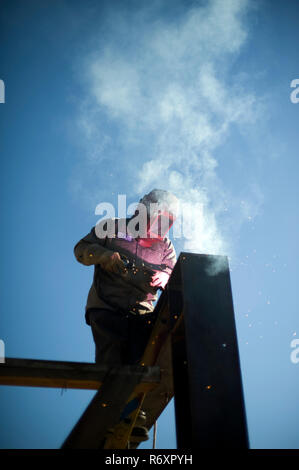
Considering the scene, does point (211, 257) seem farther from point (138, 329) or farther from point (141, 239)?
point (141, 239)

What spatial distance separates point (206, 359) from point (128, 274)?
1.45 m

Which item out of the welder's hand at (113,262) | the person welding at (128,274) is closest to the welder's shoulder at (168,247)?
the person welding at (128,274)

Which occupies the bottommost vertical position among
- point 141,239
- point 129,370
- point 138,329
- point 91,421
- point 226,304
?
point 91,421

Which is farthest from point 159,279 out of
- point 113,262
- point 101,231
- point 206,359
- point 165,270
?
point 206,359

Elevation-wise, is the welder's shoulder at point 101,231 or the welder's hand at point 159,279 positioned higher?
the welder's shoulder at point 101,231

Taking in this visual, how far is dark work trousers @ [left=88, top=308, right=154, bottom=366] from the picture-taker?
3119 millimetres

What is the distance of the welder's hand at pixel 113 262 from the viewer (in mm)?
3146

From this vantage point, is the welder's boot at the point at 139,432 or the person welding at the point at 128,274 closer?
the person welding at the point at 128,274

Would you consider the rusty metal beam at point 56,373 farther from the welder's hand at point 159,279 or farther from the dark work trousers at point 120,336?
the welder's hand at point 159,279

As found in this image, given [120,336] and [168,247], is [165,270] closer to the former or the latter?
[168,247]

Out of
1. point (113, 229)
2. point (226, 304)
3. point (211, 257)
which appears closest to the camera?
point (226, 304)
